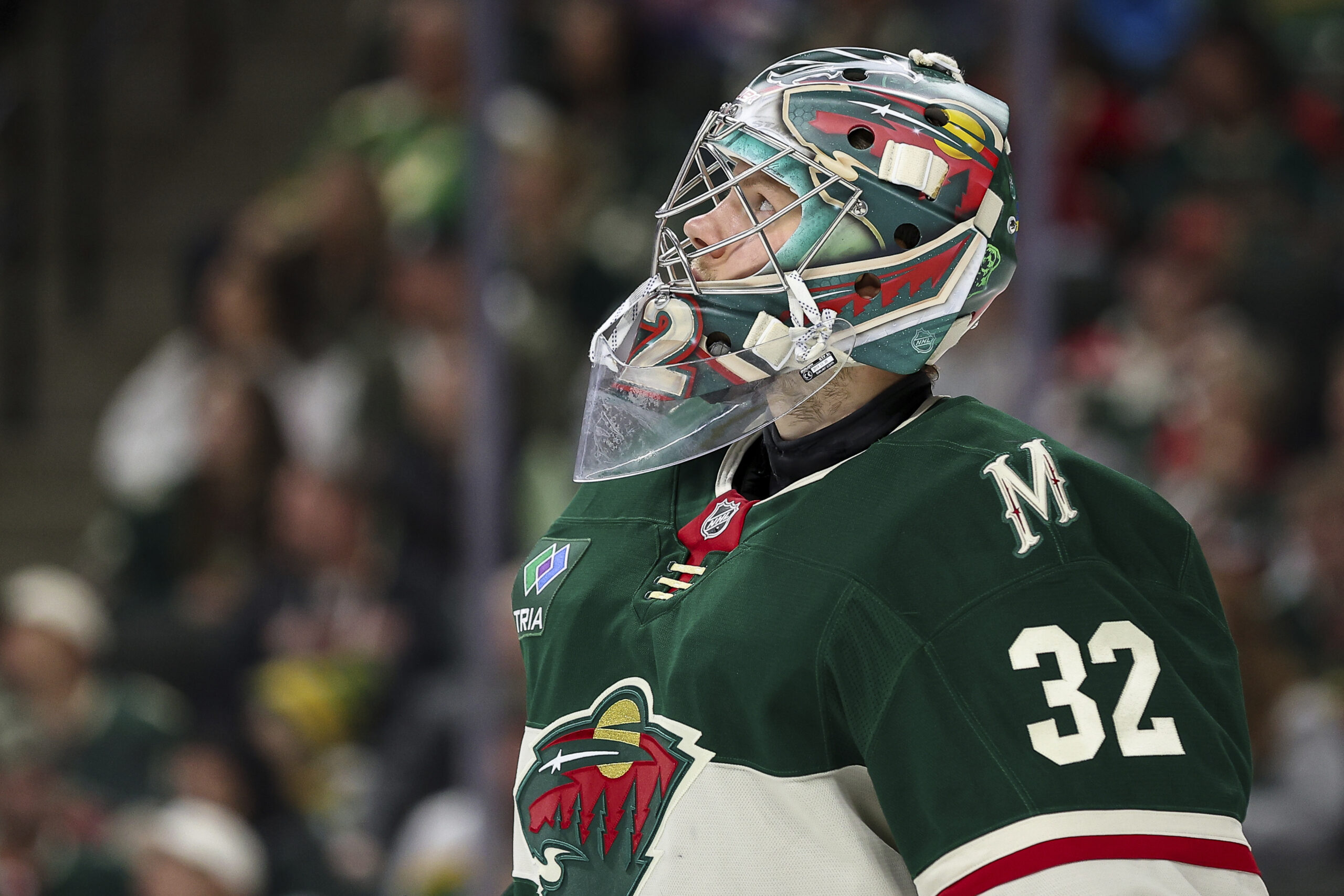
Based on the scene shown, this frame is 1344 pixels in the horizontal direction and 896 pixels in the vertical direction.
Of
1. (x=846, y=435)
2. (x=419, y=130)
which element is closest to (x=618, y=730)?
(x=846, y=435)

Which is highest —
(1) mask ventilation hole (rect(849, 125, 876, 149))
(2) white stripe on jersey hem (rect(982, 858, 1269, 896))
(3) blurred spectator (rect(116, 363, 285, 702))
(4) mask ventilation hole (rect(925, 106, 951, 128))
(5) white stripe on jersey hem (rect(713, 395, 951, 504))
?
(4) mask ventilation hole (rect(925, 106, 951, 128))

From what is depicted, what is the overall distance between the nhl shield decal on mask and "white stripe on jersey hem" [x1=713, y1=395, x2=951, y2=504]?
0.11 metres

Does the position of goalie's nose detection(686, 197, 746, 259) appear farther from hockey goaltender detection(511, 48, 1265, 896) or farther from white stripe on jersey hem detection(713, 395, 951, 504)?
white stripe on jersey hem detection(713, 395, 951, 504)

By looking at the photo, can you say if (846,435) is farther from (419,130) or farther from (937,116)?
(419,130)

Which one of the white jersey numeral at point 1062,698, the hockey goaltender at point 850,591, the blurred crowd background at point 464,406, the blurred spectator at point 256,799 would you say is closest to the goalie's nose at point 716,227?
the hockey goaltender at point 850,591

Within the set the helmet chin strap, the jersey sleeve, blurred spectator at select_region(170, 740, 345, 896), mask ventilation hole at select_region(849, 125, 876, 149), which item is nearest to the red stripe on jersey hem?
the jersey sleeve

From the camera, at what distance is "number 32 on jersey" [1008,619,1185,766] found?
0.94 metres

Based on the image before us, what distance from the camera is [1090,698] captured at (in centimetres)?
94

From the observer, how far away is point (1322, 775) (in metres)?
2.60

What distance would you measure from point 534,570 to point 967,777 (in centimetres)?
41

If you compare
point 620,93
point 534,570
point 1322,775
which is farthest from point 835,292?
Answer: point 620,93

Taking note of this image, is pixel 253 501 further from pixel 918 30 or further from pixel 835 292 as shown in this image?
pixel 835 292

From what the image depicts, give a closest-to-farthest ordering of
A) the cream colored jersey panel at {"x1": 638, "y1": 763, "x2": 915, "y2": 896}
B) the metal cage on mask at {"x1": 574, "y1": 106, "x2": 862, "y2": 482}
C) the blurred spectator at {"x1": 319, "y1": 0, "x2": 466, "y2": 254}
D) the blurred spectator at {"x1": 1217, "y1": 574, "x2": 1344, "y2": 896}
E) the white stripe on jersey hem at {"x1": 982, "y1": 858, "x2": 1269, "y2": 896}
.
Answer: the white stripe on jersey hem at {"x1": 982, "y1": 858, "x2": 1269, "y2": 896} → the cream colored jersey panel at {"x1": 638, "y1": 763, "x2": 915, "y2": 896} → the metal cage on mask at {"x1": 574, "y1": 106, "x2": 862, "y2": 482} → the blurred spectator at {"x1": 1217, "y1": 574, "x2": 1344, "y2": 896} → the blurred spectator at {"x1": 319, "y1": 0, "x2": 466, "y2": 254}

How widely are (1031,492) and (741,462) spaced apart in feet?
0.93
